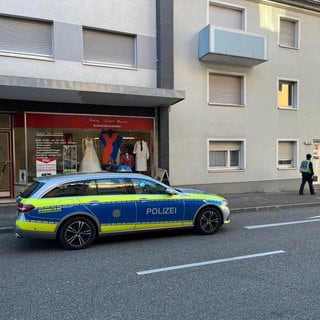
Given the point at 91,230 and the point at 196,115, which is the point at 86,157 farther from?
the point at 91,230

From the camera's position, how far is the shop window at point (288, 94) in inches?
683

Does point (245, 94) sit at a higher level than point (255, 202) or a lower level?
higher

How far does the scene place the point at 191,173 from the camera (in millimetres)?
14984

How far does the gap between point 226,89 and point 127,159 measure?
206 inches

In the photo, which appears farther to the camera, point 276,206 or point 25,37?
point 276,206

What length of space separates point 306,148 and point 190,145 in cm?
649

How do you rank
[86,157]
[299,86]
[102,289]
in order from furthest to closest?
[299,86], [86,157], [102,289]

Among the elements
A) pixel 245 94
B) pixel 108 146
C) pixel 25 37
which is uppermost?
pixel 25 37

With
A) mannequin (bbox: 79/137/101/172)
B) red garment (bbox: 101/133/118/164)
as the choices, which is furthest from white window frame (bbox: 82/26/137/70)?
mannequin (bbox: 79/137/101/172)

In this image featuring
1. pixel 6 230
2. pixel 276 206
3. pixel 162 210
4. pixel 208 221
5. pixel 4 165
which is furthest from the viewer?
pixel 4 165

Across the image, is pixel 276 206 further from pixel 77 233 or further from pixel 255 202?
pixel 77 233

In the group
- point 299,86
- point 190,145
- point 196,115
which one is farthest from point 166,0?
point 299,86

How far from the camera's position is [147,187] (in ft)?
26.0

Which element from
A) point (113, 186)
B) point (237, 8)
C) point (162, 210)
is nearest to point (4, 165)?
point (113, 186)
